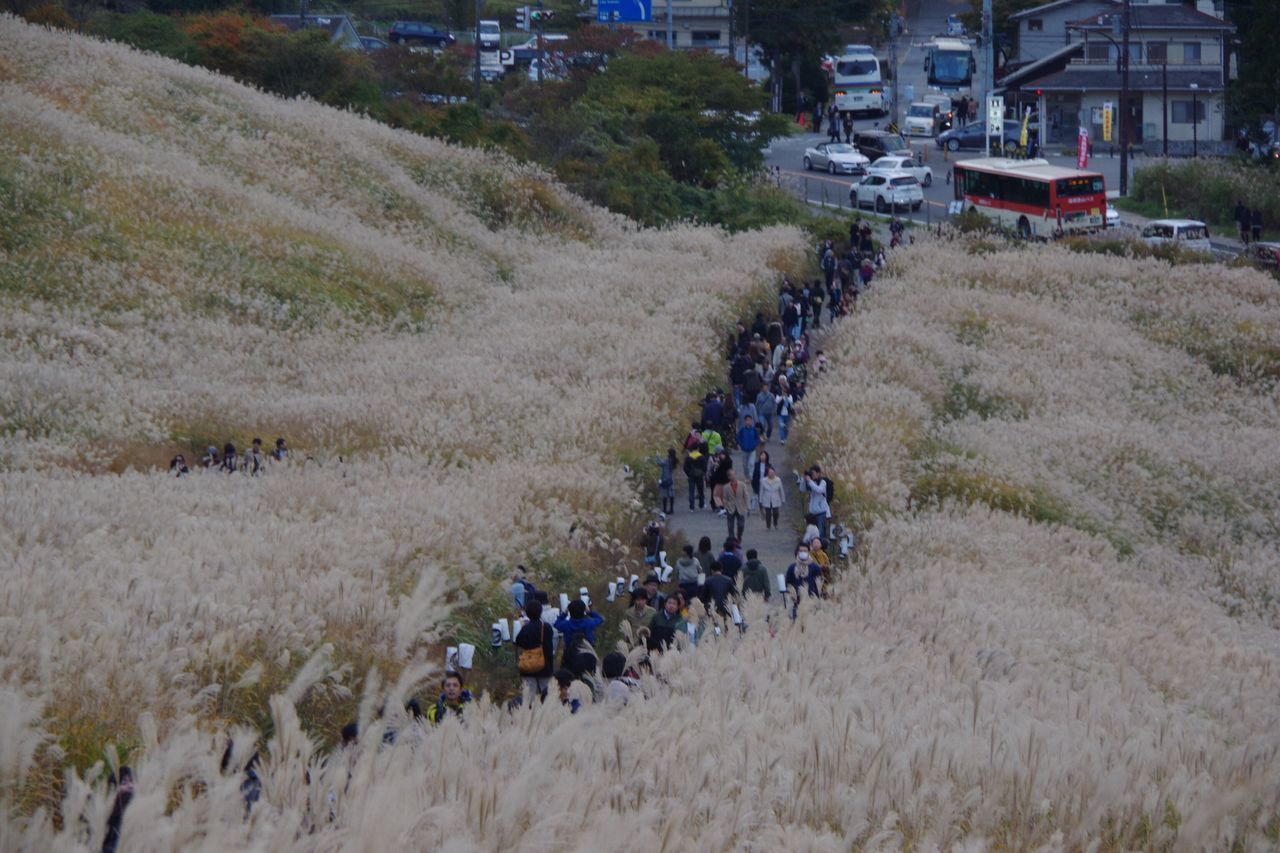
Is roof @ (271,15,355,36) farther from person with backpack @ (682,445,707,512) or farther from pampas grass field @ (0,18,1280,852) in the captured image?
person with backpack @ (682,445,707,512)

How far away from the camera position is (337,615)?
11.8 m

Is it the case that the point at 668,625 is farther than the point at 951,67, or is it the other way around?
the point at 951,67

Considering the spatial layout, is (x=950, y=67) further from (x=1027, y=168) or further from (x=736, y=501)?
(x=736, y=501)

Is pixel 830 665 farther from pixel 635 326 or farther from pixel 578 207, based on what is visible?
pixel 578 207

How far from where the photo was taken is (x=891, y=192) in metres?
49.8

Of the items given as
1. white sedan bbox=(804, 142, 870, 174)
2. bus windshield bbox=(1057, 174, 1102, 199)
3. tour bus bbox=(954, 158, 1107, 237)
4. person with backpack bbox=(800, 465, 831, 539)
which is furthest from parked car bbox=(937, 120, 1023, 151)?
person with backpack bbox=(800, 465, 831, 539)

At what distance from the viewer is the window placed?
67.3 meters

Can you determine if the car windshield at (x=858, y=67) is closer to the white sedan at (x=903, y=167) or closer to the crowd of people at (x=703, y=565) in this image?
the white sedan at (x=903, y=167)

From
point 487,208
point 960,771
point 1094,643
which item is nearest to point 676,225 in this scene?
point 487,208

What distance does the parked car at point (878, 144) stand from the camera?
60.6 metres

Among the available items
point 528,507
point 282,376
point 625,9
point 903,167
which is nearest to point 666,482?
point 528,507

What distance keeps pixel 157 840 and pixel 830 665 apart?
18.7 feet

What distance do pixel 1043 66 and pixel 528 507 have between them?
210ft

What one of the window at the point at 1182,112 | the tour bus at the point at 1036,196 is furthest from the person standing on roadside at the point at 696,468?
the window at the point at 1182,112
